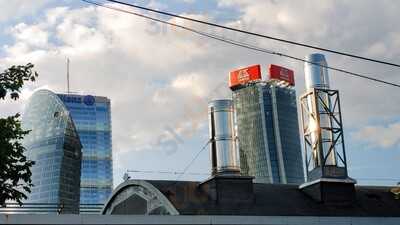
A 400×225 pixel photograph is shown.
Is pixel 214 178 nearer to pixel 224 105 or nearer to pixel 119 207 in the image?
pixel 224 105

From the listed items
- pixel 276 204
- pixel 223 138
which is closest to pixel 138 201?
pixel 223 138

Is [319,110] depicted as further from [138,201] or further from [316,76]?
[138,201]

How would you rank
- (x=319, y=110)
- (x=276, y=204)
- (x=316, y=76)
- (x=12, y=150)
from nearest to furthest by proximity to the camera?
(x=12, y=150) < (x=276, y=204) < (x=319, y=110) < (x=316, y=76)

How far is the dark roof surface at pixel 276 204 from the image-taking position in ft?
123

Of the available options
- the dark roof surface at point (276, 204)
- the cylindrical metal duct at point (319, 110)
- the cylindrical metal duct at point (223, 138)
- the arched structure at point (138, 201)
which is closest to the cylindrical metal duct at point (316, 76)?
the cylindrical metal duct at point (319, 110)

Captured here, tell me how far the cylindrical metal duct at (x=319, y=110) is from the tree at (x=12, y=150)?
75.3 ft

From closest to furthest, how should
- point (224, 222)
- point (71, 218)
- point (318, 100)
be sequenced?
1. point (71, 218)
2. point (224, 222)
3. point (318, 100)

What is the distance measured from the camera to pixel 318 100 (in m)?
45.1

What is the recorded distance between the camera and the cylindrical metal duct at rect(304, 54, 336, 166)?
43.9 metres

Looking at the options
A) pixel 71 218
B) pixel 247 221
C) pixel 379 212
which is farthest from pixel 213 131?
pixel 71 218

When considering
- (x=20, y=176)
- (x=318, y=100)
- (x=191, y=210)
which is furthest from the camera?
(x=318, y=100)

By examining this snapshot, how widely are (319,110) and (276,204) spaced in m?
9.22

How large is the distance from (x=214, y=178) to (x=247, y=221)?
20.6 metres

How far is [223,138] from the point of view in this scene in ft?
132
